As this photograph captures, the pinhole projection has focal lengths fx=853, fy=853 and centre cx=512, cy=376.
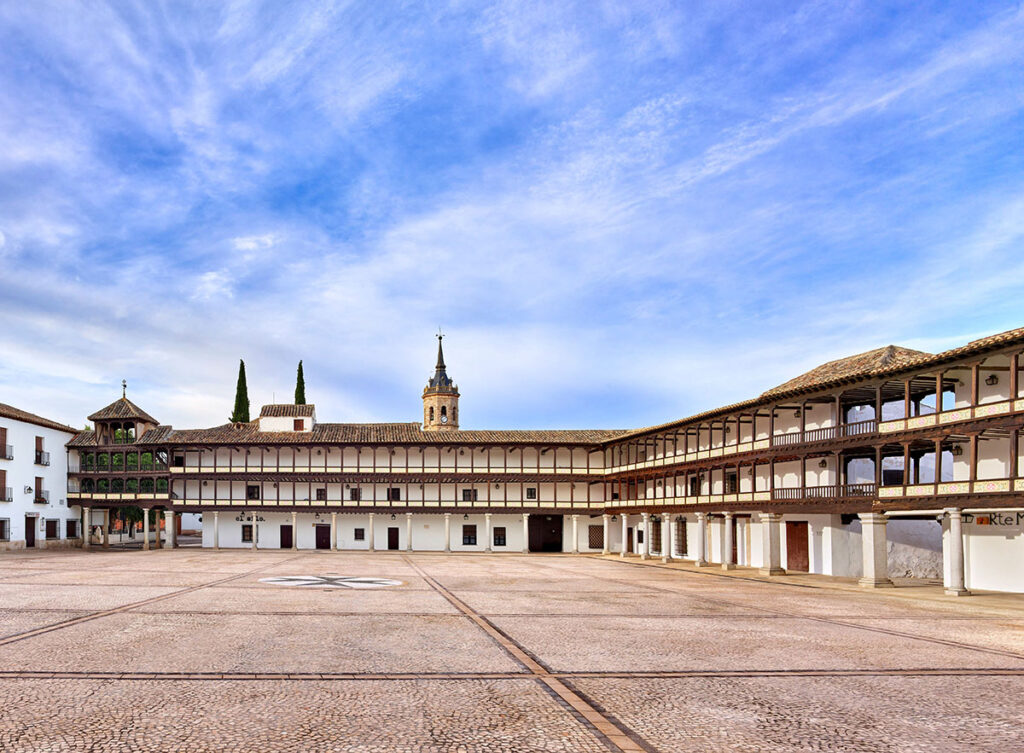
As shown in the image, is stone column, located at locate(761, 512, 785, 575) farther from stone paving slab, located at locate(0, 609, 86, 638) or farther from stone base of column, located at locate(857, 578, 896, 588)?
stone paving slab, located at locate(0, 609, 86, 638)

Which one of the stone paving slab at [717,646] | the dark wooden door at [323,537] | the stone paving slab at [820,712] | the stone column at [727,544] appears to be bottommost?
the dark wooden door at [323,537]

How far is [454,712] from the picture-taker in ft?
34.5

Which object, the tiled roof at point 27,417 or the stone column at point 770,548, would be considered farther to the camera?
the tiled roof at point 27,417

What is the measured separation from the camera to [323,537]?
224 ft

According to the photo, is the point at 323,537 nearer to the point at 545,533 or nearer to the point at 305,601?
the point at 545,533

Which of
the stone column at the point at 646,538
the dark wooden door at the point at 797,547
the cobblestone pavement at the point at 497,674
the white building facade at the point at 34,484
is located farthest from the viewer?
the white building facade at the point at 34,484

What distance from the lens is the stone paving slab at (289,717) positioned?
897cm

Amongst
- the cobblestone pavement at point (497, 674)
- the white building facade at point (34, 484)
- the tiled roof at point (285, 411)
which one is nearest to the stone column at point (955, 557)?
the cobblestone pavement at point (497, 674)

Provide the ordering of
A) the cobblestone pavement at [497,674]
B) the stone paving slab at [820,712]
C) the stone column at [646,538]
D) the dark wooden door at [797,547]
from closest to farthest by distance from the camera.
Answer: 1. the stone paving slab at [820,712]
2. the cobblestone pavement at [497,674]
3. the dark wooden door at [797,547]
4. the stone column at [646,538]

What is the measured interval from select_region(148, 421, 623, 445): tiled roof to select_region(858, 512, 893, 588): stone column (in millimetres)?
34041

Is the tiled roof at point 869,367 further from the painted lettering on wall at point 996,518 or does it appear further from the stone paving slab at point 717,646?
the stone paving slab at point 717,646

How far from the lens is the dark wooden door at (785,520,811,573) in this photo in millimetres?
43156

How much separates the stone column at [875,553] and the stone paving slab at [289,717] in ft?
83.9

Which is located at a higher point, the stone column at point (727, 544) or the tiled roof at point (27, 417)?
the tiled roof at point (27, 417)
